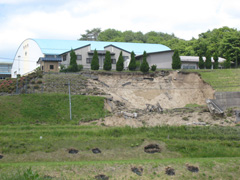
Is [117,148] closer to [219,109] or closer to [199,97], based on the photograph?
[219,109]

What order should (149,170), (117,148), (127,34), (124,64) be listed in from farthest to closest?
(127,34)
(124,64)
(117,148)
(149,170)

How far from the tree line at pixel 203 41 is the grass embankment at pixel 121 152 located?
33.4m

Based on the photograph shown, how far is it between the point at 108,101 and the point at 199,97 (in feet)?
49.7

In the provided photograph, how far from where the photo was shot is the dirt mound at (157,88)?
46750mm

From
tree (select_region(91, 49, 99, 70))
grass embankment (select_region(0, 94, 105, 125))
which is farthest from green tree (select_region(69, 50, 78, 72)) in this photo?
grass embankment (select_region(0, 94, 105, 125))

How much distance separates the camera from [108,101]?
40.4 meters

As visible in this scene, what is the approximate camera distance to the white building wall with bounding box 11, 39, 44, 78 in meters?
60.7

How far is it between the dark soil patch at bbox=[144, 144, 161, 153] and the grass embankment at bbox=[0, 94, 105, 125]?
12.6m

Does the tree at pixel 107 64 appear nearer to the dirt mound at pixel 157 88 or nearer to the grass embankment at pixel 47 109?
the dirt mound at pixel 157 88

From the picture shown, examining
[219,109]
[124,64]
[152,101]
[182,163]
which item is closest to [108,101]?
[152,101]

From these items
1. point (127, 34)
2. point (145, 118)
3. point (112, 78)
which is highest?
→ point (127, 34)

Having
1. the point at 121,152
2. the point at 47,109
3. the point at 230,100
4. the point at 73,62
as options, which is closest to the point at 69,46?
the point at 73,62

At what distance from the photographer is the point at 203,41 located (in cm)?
7706

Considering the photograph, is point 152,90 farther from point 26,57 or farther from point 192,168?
point 192,168
